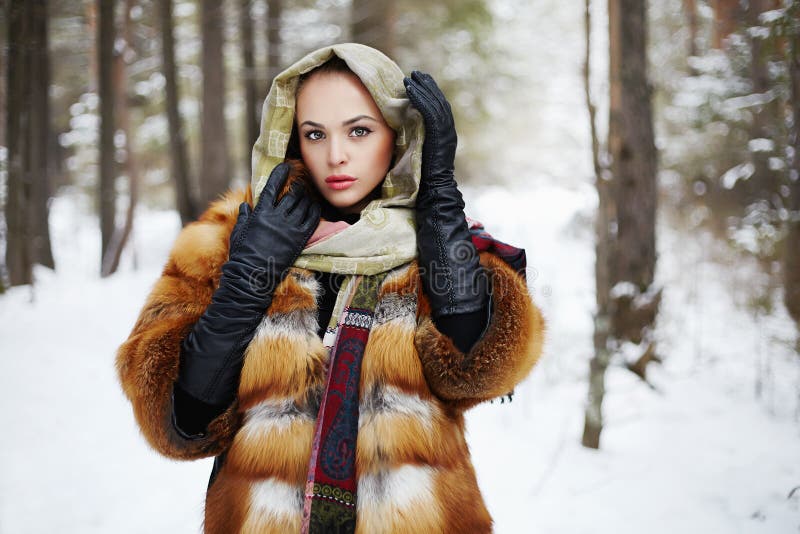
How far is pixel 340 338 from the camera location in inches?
64.1

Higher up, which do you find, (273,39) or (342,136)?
(273,39)

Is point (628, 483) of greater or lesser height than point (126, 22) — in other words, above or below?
below

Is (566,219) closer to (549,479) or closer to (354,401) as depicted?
(549,479)

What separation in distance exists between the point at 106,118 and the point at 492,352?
31.5ft

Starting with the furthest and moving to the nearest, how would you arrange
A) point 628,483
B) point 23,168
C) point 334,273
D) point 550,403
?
point 23,168
point 550,403
point 628,483
point 334,273

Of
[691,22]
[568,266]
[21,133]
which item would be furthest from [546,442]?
[691,22]

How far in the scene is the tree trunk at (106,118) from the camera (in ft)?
28.0

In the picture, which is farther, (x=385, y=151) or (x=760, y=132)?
(x=760, y=132)

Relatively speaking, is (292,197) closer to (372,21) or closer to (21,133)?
(21,133)

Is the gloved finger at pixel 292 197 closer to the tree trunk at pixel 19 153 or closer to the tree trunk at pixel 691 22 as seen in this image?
the tree trunk at pixel 19 153

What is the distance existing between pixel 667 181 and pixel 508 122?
4797 millimetres

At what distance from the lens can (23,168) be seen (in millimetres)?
6121

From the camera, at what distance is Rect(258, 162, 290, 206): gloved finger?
1.73 metres

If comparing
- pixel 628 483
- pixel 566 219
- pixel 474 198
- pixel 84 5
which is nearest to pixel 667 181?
pixel 566 219
